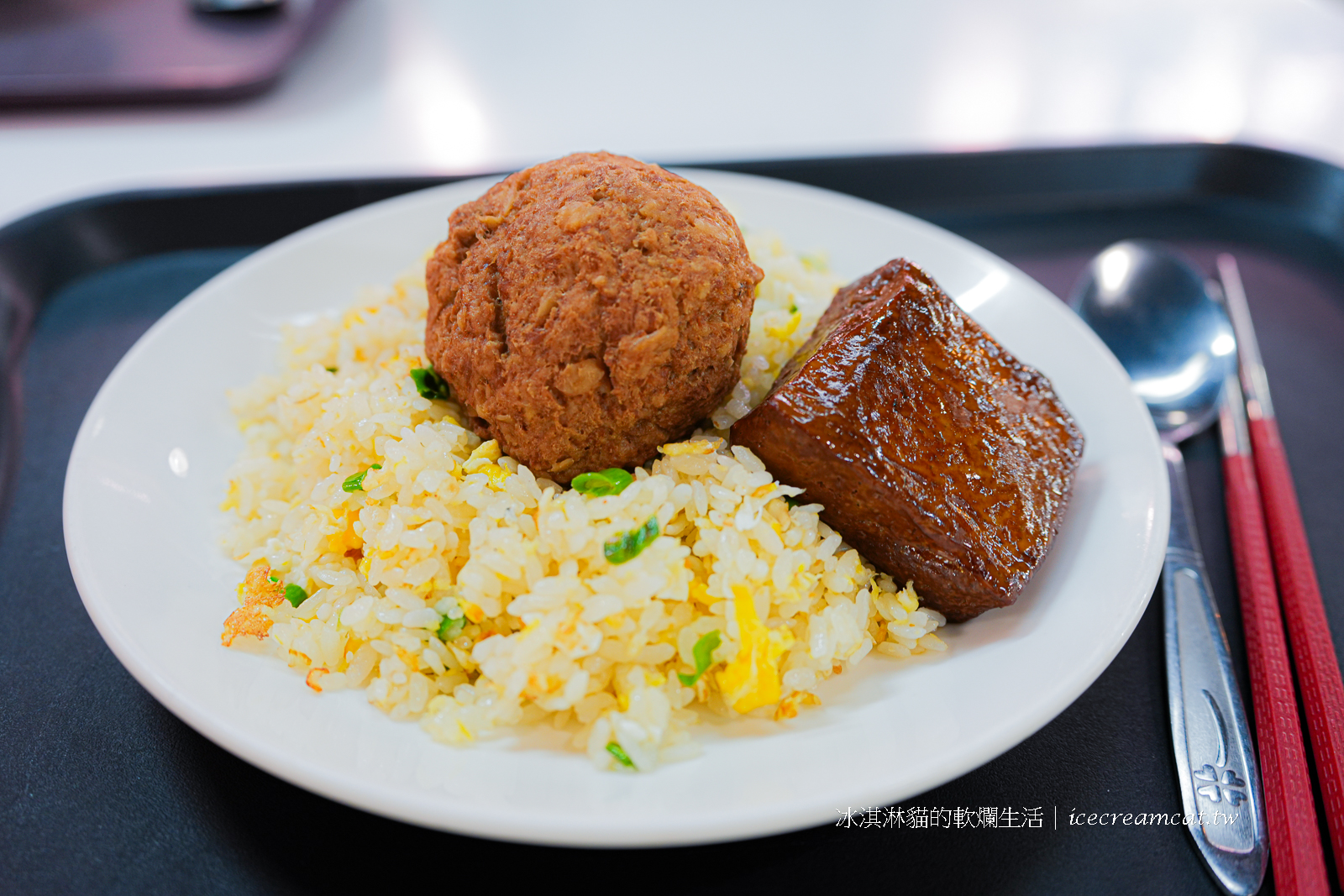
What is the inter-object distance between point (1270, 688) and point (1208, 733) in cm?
24

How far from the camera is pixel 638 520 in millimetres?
1908

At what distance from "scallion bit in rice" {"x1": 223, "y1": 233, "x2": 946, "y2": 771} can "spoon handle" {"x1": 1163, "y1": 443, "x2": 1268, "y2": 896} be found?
2.19 feet

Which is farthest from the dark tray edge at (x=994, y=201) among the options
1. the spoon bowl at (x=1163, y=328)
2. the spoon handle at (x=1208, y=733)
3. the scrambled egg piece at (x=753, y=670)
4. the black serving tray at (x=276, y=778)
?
the scrambled egg piece at (x=753, y=670)

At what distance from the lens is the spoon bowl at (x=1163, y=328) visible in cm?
289

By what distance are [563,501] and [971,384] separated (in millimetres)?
1136

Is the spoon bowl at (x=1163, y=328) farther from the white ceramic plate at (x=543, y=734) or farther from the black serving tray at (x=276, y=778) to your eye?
the white ceramic plate at (x=543, y=734)

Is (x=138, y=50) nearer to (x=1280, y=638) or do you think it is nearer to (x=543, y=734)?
(x=543, y=734)

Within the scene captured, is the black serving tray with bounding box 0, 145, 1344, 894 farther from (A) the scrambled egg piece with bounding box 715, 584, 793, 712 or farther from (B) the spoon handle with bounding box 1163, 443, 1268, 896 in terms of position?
(A) the scrambled egg piece with bounding box 715, 584, 793, 712

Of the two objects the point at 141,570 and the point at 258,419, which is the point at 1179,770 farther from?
the point at 258,419

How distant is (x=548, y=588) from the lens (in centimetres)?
181

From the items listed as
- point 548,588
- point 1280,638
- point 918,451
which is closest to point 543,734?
point 548,588

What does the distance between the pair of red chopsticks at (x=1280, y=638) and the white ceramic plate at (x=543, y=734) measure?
1.53 ft

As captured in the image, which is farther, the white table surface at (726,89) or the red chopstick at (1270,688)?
the white table surface at (726,89)

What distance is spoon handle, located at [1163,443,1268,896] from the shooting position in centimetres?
180
